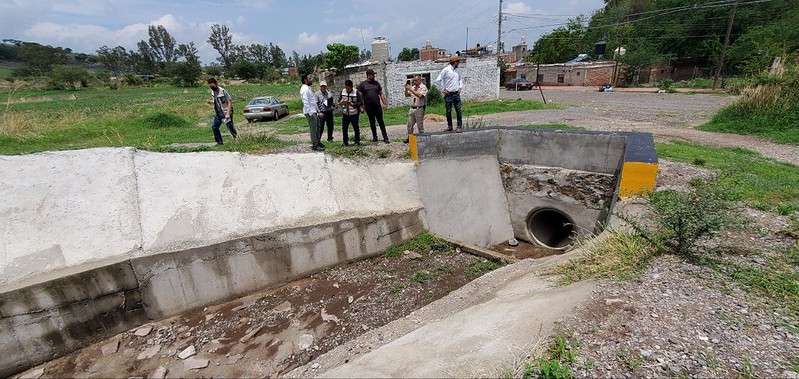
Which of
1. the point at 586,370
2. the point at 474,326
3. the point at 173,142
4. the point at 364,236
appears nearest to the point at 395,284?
the point at 364,236

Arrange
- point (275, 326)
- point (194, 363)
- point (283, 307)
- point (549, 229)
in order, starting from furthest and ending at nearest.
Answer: point (549, 229)
point (283, 307)
point (275, 326)
point (194, 363)

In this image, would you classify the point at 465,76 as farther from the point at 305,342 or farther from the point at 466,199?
the point at 305,342

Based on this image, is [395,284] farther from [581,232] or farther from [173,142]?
[173,142]

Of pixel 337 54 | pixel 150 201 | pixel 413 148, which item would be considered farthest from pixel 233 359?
pixel 337 54

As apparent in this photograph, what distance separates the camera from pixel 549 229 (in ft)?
27.7

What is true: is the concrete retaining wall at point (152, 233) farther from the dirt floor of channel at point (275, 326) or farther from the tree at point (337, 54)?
the tree at point (337, 54)

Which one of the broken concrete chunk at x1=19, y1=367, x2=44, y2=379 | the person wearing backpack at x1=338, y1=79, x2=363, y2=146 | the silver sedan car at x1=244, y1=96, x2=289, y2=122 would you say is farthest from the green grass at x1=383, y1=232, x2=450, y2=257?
the silver sedan car at x1=244, y1=96, x2=289, y2=122

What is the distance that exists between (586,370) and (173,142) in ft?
35.7

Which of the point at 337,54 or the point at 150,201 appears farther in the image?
the point at 337,54

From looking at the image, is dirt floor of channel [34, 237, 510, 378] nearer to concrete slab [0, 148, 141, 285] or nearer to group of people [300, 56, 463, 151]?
concrete slab [0, 148, 141, 285]

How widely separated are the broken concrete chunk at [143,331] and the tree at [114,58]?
8524 cm

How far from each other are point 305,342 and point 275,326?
1.79 ft

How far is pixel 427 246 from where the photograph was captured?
6758 millimetres

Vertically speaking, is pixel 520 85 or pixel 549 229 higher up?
pixel 520 85
